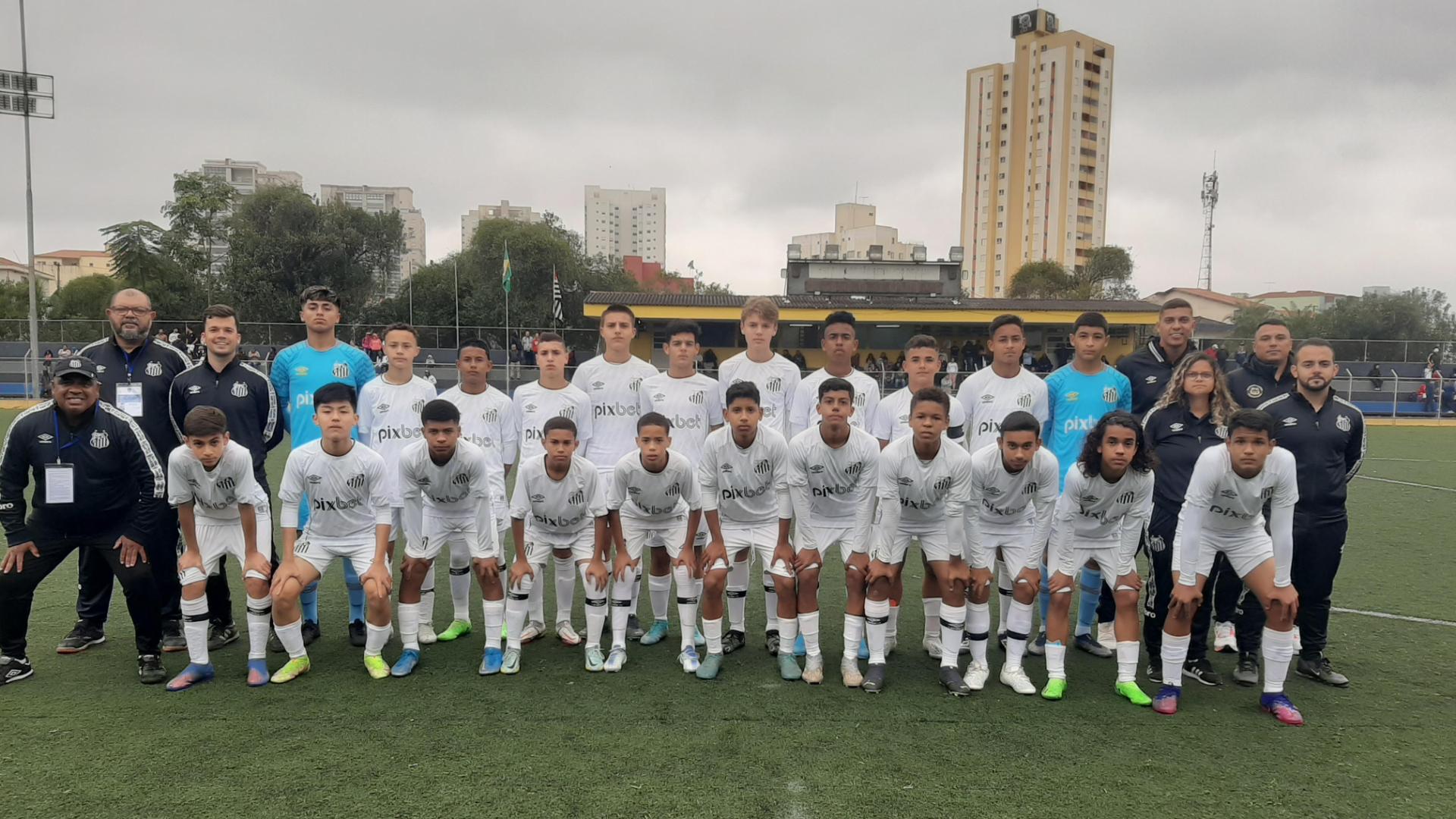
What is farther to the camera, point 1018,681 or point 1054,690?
point 1018,681

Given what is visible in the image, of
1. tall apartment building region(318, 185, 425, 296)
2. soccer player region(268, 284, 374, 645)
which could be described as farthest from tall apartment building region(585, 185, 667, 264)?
soccer player region(268, 284, 374, 645)

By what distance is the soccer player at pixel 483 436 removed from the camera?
5363mm

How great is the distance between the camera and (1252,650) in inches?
192

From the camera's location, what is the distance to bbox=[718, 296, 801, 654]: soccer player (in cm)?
536

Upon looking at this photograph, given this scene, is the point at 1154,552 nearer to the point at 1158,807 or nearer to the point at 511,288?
the point at 1158,807

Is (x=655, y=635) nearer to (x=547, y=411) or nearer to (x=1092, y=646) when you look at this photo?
(x=547, y=411)

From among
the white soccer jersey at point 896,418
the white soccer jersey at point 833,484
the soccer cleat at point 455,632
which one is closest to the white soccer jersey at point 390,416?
the soccer cleat at point 455,632

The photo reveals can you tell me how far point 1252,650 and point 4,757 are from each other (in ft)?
21.8

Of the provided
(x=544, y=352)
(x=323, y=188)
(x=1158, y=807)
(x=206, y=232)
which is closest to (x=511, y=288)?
(x=206, y=232)

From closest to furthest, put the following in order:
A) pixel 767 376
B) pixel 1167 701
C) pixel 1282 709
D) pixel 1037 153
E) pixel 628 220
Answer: pixel 1282 709 < pixel 1167 701 < pixel 767 376 < pixel 1037 153 < pixel 628 220

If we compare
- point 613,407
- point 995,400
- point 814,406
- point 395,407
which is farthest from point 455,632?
point 995,400

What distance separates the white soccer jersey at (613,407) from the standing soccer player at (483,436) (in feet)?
1.92

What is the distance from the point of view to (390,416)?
5.52 meters

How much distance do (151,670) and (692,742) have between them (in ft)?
10.6
